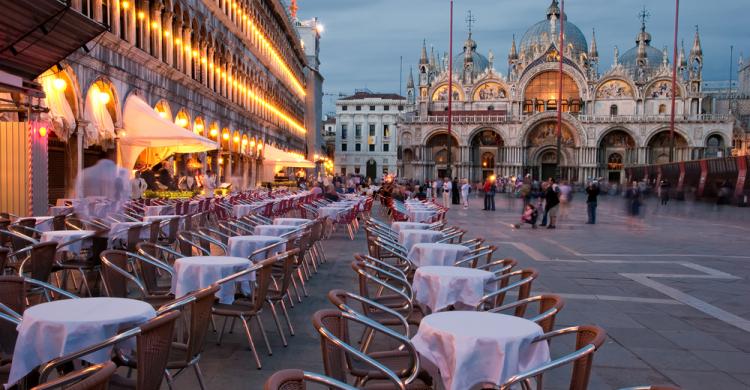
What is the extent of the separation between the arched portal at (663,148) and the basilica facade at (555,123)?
0.33ft

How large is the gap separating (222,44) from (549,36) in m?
56.5

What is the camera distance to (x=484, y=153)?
71062 millimetres

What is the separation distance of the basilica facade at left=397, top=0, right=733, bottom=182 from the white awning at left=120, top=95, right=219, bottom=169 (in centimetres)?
5376

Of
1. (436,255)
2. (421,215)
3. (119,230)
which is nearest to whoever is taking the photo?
(436,255)

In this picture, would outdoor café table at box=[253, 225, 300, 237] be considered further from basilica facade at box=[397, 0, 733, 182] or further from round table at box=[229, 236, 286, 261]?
basilica facade at box=[397, 0, 733, 182]

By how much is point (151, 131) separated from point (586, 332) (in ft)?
50.3

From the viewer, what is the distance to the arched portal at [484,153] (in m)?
70.5

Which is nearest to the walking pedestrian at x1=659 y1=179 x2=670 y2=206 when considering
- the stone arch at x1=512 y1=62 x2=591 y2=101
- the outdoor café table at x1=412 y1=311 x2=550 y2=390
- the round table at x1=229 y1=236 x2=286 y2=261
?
the round table at x1=229 y1=236 x2=286 y2=261

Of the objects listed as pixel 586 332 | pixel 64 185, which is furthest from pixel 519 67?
pixel 586 332

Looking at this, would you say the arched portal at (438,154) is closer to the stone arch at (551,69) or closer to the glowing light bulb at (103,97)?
the stone arch at (551,69)

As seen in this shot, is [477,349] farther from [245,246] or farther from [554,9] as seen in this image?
[554,9]

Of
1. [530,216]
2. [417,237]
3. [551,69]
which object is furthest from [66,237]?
[551,69]

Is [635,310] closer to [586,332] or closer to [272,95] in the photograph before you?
[586,332]

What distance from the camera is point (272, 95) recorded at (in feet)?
147
